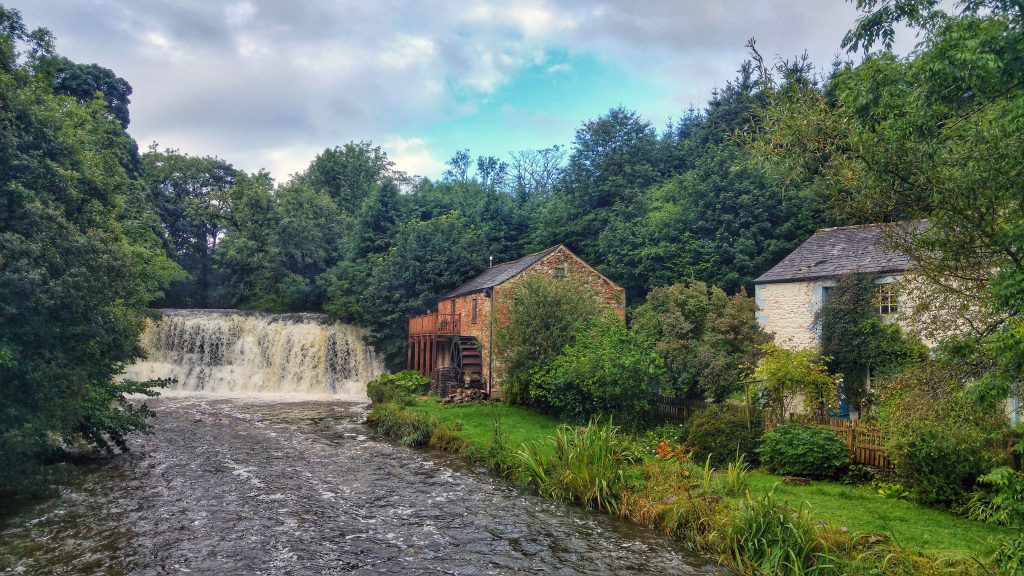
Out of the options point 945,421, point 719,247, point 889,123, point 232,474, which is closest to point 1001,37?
point 889,123

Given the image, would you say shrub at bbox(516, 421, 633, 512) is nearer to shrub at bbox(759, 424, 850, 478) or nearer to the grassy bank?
the grassy bank

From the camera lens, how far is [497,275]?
99.9 ft

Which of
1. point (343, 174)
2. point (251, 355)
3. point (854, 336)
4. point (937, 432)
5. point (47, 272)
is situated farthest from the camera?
point (343, 174)

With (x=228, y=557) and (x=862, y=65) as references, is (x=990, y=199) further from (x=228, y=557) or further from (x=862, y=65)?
(x=228, y=557)

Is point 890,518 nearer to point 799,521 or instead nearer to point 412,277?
point 799,521

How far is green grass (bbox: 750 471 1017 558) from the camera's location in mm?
9016

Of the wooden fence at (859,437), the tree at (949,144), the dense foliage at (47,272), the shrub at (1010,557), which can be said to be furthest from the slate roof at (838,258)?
the dense foliage at (47,272)

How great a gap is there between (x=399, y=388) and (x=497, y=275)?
7.01 metres

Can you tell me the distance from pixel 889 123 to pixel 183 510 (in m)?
13.2

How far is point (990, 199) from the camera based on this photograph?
331 inches

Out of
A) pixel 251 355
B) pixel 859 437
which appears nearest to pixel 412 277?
pixel 251 355

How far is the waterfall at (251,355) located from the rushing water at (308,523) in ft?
49.1

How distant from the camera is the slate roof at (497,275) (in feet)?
91.7

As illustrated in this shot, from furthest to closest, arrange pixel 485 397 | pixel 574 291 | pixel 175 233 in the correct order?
pixel 175 233
pixel 485 397
pixel 574 291
